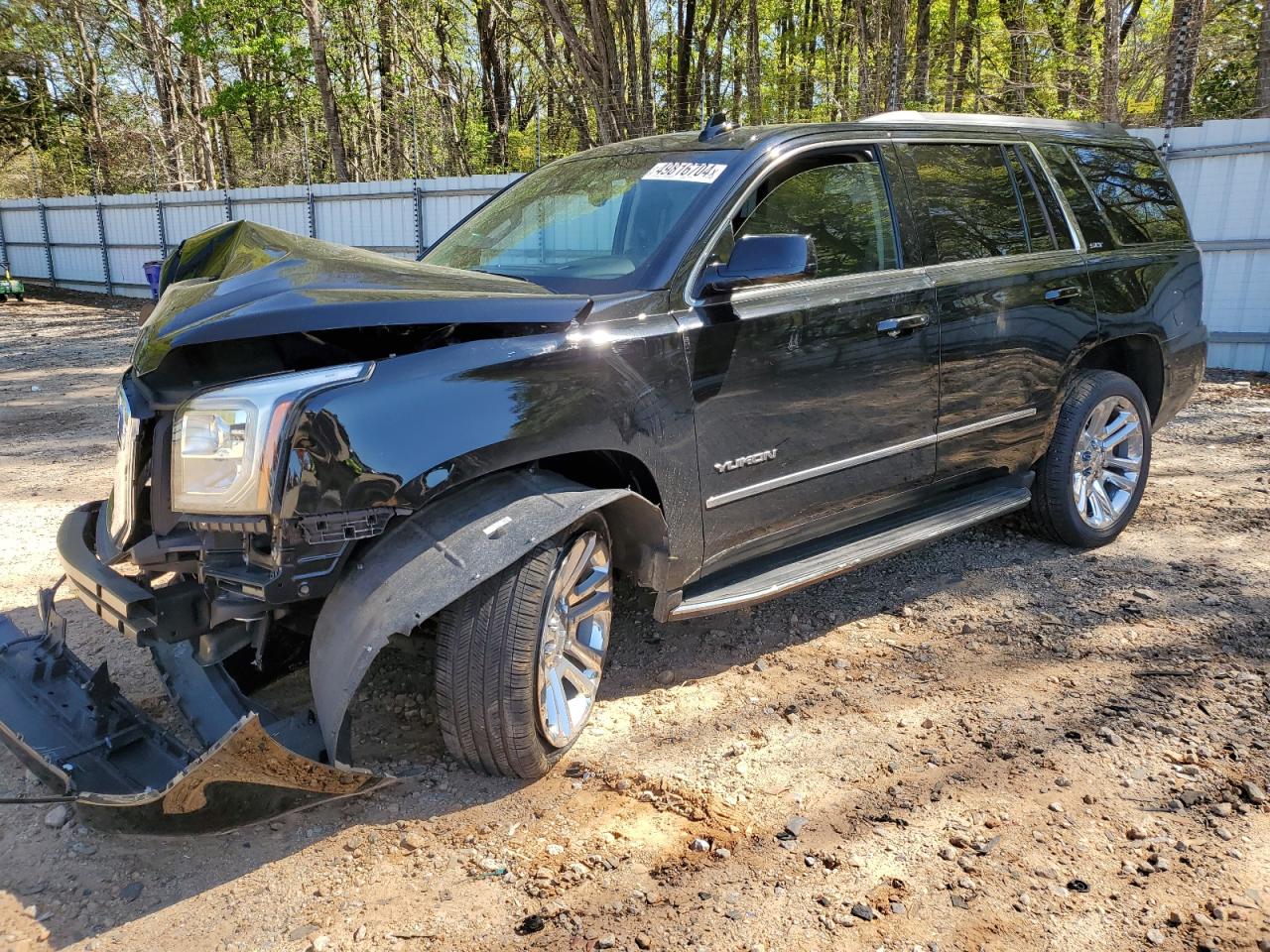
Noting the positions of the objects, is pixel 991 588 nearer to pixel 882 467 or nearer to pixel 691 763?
pixel 882 467

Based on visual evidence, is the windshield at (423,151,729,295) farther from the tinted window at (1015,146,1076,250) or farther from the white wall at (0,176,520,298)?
the white wall at (0,176,520,298)

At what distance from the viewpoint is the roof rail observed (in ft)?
13.6

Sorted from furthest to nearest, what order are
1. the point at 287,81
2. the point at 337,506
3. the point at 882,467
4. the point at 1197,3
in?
the point at 287,81, the point at 1197,3, the point at 882,467, the point at 337,506

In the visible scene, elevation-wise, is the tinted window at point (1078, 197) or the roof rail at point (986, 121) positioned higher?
the roof rail at point (986, 121)

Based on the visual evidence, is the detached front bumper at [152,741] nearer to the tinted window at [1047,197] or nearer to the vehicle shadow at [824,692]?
the vehicle shadow at [824,692]

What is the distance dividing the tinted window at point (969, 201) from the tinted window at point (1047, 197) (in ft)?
0.54

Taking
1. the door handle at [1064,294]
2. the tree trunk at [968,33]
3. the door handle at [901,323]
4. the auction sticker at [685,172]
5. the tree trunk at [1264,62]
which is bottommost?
the door handle at [901,323]

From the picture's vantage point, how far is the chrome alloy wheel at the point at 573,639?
285 centimetres

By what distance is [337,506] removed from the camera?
7.91 ft

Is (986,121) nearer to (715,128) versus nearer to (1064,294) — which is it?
(1064,294)

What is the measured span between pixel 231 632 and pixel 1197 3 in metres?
15.1

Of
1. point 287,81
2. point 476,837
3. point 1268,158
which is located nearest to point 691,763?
Result: point 476,837

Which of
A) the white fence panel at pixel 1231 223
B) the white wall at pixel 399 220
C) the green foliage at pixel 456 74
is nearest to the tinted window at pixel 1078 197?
the white fence panel at pixel 1231 223

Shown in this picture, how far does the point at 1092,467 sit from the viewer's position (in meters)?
4.89
